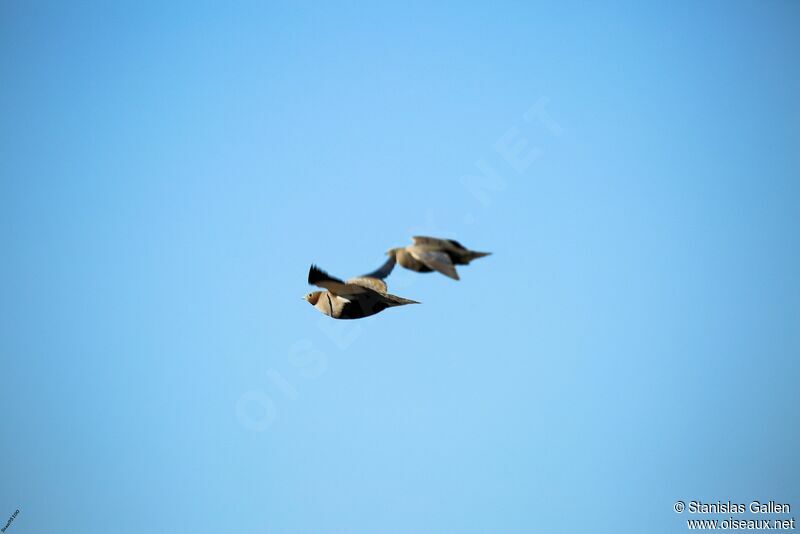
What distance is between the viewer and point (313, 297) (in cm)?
4028

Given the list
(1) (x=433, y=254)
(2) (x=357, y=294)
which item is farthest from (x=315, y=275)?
(1) (x=433, y=254)

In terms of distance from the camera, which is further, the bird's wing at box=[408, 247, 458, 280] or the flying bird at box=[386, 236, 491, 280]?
the flying bird at box=[386, 236, 491, 280]

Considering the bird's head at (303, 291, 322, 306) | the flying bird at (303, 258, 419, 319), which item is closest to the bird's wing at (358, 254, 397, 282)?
the flying bird at (303, 258, 419, 319)

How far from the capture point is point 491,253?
32719mm

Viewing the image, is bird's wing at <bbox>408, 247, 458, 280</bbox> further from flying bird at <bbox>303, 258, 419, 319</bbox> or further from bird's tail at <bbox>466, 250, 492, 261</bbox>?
flying bird at <bbox>303, 258, 419, 319</bbox>

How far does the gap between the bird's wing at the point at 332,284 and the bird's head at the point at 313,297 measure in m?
2.08

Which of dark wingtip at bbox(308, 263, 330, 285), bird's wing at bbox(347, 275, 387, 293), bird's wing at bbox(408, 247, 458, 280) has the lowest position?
bird's wing at bbox(408, 247, 458, 280)

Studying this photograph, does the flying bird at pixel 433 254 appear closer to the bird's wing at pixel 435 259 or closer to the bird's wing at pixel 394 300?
the bird's wing at pixel 435 259

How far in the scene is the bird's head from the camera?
131 ft

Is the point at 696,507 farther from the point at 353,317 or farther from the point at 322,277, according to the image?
the point at 322,277

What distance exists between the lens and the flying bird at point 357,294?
35.7 m

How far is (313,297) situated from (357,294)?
3531mm

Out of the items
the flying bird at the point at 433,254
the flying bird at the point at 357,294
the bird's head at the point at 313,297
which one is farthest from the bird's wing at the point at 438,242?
the bird's head at the point at 313,297

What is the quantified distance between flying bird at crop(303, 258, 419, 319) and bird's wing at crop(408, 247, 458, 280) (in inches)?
147
